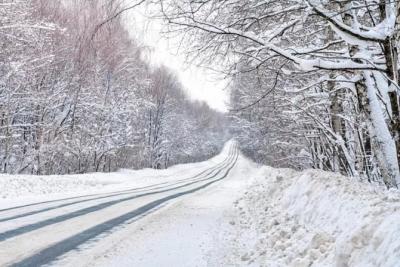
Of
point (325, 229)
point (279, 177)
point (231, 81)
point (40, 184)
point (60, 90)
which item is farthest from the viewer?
point (60, 90)

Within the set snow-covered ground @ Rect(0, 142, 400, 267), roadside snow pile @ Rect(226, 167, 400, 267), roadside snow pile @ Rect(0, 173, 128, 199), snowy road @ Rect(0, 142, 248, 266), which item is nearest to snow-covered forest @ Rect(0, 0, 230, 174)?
roadside snow pile @ Rect(0, 173, 128, 199)

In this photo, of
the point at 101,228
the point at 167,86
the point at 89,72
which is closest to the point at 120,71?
the point at 89,72

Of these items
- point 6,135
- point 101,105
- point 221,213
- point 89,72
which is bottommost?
point 221,213

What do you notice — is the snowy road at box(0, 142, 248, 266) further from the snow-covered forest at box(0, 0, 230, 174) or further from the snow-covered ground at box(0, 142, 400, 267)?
the snow-covered forest at box(0, 0, 230, 174)

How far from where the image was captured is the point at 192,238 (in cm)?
817

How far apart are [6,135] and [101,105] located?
24.7 ft

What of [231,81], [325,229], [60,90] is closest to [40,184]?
[60,90]

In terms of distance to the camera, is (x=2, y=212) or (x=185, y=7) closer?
(x=185, y=7)

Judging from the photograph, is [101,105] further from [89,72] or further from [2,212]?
[2,212]

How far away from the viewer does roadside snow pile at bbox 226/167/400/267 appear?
3.54 meters

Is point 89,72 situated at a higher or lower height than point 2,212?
higher

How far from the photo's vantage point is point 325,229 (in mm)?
5438

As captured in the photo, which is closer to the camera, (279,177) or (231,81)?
(231,81)

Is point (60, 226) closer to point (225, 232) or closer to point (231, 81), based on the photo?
point (225, 232)
